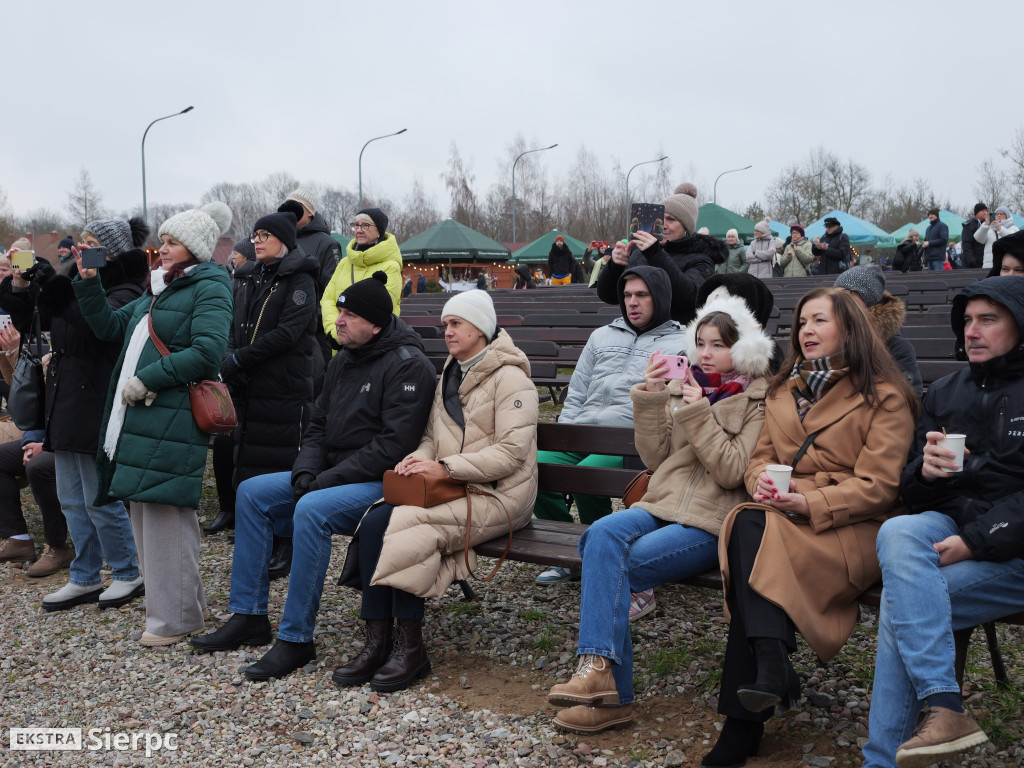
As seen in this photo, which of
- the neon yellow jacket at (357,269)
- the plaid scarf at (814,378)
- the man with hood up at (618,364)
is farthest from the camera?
the neon yellow jacket at (357,269)

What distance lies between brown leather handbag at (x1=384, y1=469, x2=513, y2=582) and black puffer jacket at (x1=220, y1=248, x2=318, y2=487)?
1720 mm

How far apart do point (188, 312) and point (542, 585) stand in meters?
2.33

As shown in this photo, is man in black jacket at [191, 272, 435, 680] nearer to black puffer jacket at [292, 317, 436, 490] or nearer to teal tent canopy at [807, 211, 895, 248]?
black puffer jacket at [292, 317, 436, 490]

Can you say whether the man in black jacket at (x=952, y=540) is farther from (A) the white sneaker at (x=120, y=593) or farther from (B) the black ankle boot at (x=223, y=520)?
(B) the black ankle boot at (x=223, y=520)

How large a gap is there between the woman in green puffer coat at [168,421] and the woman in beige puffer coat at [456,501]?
108cm

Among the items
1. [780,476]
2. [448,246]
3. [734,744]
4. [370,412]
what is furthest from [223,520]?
[448,246]

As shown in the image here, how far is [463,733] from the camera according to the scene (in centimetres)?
352

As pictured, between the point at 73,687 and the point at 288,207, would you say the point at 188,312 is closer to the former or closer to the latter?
the point at 73,687

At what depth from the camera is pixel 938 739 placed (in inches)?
104

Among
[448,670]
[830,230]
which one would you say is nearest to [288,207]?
[448,670]

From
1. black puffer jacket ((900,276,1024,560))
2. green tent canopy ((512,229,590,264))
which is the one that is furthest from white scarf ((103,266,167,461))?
green tent canopy ((512,229,590,264))

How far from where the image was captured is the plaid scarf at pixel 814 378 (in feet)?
11.3

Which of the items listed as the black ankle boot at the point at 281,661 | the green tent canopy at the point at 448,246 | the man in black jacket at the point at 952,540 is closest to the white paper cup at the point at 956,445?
the man in black jacket at the point at 952,540

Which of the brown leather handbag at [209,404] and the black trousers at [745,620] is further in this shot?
the brown leather handbag at [209,404]
